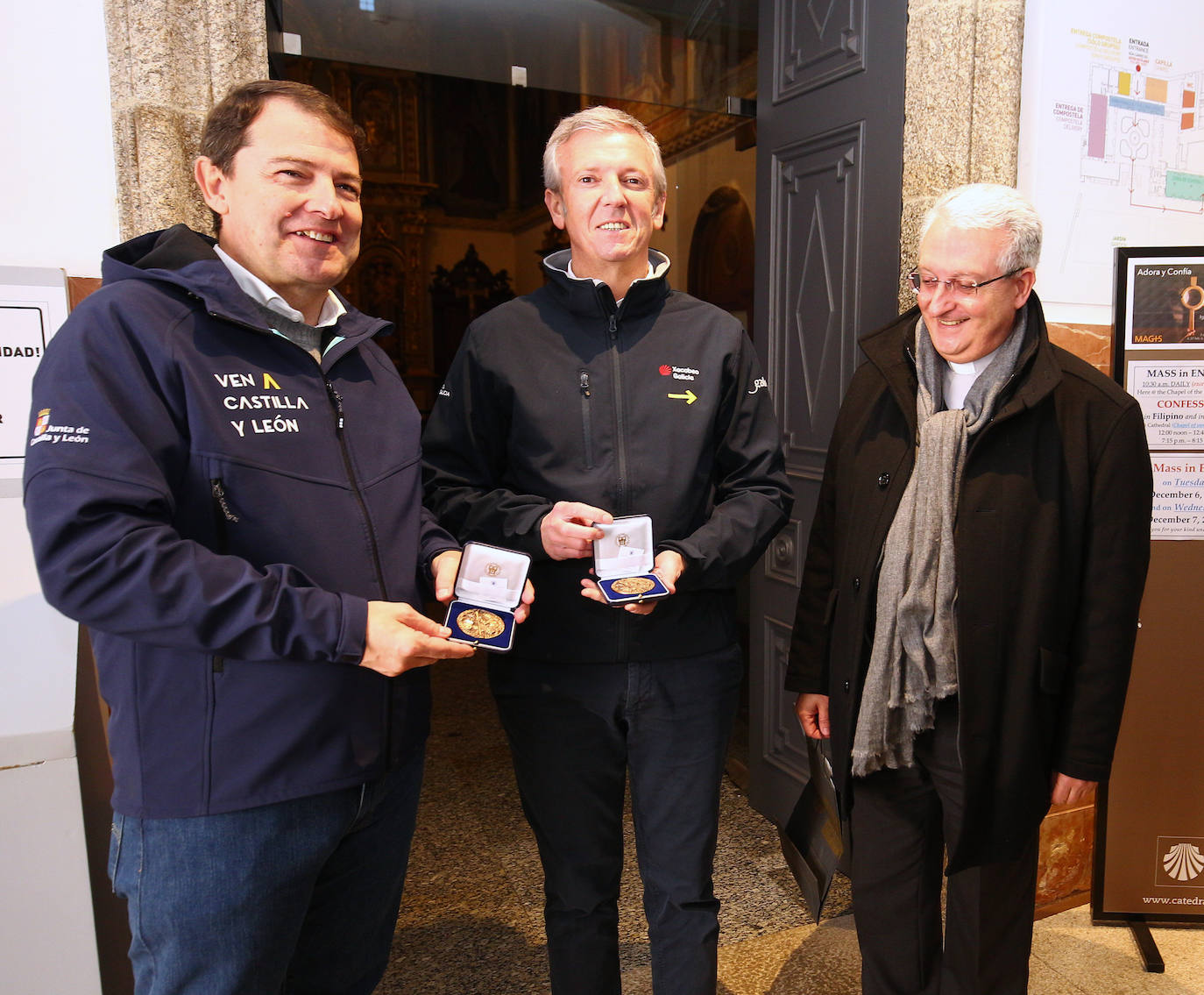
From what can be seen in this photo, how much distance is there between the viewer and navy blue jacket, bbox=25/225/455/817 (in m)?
1.15

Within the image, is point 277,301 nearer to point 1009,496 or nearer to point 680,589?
point 680,589

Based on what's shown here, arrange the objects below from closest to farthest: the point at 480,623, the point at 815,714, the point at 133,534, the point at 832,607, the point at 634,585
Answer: the point at 133,534 → the point at 480,623 → the point at 634,585 → the point at 832,607 → the point at 815,714

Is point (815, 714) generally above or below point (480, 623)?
below

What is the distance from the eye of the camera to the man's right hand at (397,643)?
128 cm

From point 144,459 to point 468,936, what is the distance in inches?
83.6

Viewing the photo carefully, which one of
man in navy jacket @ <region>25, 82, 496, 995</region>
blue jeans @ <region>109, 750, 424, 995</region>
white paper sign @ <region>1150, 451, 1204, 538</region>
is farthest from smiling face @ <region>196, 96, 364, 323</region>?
white paper sign @ <region>1150, 451, 1204, 538</region>

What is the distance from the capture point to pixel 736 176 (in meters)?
6.29

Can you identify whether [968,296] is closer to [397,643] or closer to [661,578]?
[661,578]

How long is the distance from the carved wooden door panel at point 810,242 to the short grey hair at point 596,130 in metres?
1.09

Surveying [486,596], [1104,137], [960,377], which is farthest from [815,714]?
[1104,137]

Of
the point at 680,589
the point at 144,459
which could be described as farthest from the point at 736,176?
the point at 144,459

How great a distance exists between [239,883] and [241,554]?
481 millimetres

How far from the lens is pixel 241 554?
4.30ft

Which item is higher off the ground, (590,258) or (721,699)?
(590,258)
